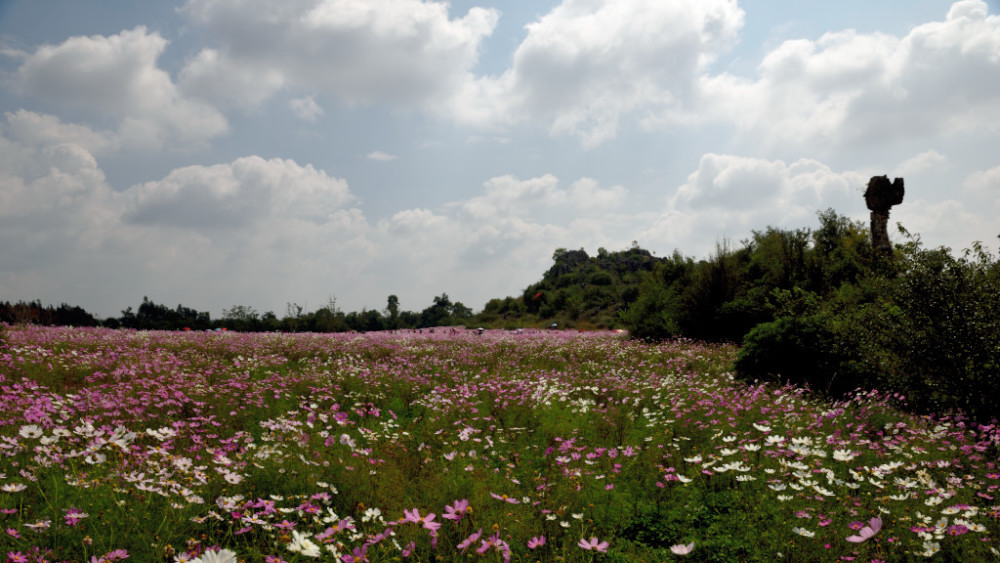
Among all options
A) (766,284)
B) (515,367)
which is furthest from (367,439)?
(766,284)

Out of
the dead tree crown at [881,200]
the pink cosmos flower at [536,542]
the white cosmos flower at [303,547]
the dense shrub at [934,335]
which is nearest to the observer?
the white cosmos flower at [303,547]

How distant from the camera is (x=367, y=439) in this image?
5.41 m

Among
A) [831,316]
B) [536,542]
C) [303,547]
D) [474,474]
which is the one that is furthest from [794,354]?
[303,547]

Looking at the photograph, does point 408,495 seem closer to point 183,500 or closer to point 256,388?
point 183,500

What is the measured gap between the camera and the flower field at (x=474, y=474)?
3186mm

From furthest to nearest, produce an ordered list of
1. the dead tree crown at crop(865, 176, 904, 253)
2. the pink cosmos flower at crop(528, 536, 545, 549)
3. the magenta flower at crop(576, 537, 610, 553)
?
1. the dead tree crown at crop(865, 176, 904, 253)
2. the pink cosmos flower at crop(528, 536, 545, 549)
3. the magenta flower at crop(576, 537, 610, 553)

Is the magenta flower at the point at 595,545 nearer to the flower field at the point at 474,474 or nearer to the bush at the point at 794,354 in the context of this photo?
the flower field at the point at 474,474

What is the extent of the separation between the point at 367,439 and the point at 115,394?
3545 millimetres

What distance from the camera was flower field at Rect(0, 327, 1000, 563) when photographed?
3186 mm

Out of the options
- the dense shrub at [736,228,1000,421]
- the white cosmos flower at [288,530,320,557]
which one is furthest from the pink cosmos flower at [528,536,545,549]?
the dense shrub at [736,228,1000,421]

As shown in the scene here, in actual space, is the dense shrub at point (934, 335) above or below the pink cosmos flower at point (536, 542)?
above

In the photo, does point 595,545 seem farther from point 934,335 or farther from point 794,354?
point 794,354

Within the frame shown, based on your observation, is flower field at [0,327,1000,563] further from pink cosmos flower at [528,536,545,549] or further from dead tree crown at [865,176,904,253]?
dead tree crown at [865,176,904,253]

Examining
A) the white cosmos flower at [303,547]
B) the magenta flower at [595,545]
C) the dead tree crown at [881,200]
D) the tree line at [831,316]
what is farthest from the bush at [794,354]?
the dead tree crown at [881,200]
